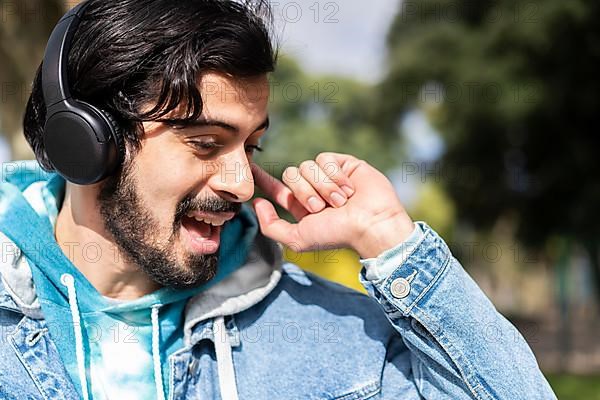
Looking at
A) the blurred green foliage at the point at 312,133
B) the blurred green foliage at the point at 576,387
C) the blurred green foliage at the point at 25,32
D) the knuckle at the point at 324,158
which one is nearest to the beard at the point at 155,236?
the knuckle at the point at 324,158

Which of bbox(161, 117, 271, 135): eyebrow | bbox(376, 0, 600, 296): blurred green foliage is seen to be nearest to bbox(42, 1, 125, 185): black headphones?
bbox(161, 117, 271, 135): eyebrow

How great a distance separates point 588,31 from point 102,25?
317 inches

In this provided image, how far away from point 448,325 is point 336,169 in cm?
42

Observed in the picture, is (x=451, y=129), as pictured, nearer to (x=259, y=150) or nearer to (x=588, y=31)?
(x=588, y=31)

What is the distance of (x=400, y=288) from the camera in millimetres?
1490

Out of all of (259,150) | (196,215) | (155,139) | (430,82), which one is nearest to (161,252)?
(196,215)

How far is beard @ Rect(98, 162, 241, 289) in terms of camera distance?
1.59 m

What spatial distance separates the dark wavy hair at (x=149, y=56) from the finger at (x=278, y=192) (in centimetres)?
28

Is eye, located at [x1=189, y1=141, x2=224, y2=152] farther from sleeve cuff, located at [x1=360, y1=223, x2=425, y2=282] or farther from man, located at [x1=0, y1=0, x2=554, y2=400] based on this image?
sleeve cuff, located at [x1=360, y1=223, x2=425, y2=282]

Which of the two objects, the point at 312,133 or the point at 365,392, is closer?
the point at 365,392

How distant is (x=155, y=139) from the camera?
1574 millimetres

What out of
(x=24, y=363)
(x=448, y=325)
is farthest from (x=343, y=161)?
(x=24, y=363)

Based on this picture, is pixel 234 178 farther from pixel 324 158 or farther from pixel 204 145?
pixel 324 158

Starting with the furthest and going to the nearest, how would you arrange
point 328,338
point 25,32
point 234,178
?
point 25,32 → point 328,338 → point 234,178
